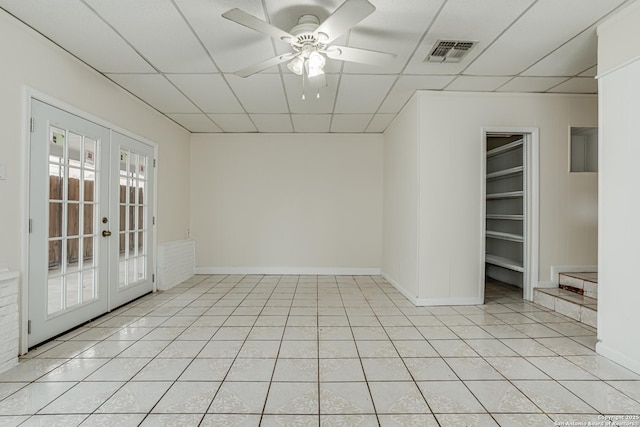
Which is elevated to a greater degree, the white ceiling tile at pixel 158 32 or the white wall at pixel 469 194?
the white ceiling tile at pixel 158 32

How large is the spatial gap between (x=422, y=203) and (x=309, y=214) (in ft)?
8.19

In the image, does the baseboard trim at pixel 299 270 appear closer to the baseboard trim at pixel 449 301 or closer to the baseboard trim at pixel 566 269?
the baseboard trim at pixel 449 301

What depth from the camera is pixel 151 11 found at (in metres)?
2.38

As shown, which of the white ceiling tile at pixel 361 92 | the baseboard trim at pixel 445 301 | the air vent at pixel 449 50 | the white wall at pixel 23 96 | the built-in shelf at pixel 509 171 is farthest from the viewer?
the built-in shelf at pixel 509 171

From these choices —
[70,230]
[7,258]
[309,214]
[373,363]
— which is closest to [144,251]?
[70,230]

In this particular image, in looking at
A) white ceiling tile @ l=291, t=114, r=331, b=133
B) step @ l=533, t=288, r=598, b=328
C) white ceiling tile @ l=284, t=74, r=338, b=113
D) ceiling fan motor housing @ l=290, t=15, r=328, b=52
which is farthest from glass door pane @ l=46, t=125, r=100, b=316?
step @ l=533, t=288, r=598, b=328

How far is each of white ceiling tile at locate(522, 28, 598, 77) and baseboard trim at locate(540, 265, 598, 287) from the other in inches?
90.9

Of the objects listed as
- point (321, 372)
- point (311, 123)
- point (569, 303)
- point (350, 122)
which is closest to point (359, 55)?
point (321, 372)

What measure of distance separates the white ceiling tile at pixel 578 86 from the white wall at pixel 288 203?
280 centimetres

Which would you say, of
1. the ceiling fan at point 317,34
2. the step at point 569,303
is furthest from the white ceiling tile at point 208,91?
the step at point 569,303

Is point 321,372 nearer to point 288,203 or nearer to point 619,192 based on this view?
point 619,192

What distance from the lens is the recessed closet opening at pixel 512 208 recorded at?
3.99 m

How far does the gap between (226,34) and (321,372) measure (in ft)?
9.32

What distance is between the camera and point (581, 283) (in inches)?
144
